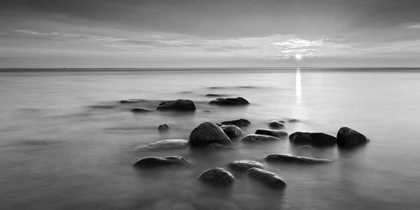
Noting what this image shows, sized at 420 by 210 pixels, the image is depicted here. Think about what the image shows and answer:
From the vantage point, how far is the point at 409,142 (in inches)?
337

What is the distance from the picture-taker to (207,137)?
768 cm

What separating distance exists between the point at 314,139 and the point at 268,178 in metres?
3.38

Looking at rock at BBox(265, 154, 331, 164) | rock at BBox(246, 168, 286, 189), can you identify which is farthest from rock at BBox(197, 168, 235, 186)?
rock at BBox(265, 154, 331, 164)

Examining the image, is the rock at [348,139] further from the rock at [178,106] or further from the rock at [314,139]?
the rock at [178,106]

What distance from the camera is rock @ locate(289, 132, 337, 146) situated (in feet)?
25.9

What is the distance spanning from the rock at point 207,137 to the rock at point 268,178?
2.23 m

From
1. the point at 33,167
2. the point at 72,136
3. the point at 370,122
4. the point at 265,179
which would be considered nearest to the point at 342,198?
the point at 265,179

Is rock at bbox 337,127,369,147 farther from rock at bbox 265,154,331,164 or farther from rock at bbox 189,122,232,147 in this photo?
rock at bbox 189,122,232,147

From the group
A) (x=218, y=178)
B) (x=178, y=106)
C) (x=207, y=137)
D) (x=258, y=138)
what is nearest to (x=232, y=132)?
(x=258, y=138)

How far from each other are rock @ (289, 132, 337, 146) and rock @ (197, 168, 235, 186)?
3419mm

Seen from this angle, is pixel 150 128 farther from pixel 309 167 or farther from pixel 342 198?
pixel 342 198

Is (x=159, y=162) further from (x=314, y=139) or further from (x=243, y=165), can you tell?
(x=314, y=139)

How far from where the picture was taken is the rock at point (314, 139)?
7887 millimetres

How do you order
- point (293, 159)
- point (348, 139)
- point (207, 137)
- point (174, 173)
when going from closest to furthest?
point (174, 173) → point (293, 159) → point (207, 137) → point (348, 139)
